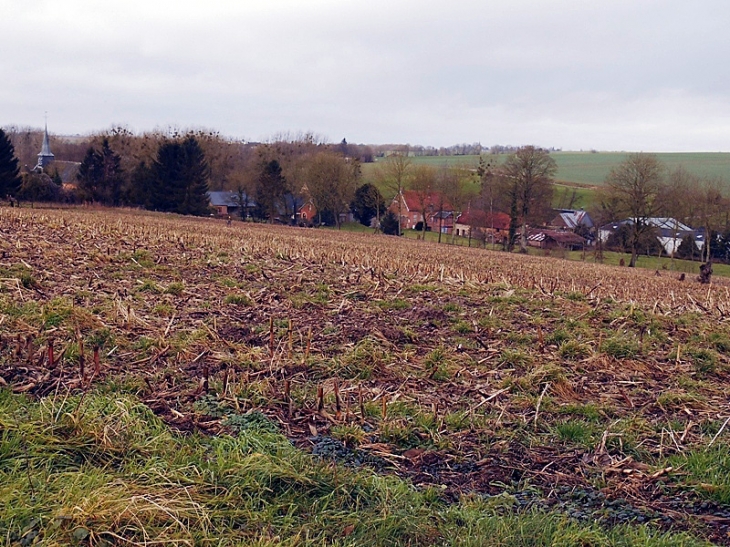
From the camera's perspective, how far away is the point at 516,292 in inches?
456

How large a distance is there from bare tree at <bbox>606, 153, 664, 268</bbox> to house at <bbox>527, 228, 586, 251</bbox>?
7133 millimetres

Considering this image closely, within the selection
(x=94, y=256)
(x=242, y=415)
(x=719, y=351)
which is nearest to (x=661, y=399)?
(x=719, y=351)

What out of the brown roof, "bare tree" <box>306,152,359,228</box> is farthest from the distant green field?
the brown roof

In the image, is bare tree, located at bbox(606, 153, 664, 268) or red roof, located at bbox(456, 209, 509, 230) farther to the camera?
red roof, located at bbox(456, 209, 509, 230)

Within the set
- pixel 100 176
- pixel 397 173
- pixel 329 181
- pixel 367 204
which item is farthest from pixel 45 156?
pixel 397 173

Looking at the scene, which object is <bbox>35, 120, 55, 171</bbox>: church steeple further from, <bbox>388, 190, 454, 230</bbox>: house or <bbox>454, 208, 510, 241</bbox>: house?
<bbox>454, 208, 510, 241</bbox>: house

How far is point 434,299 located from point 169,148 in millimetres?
46726

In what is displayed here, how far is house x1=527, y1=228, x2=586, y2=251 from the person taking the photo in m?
56.7

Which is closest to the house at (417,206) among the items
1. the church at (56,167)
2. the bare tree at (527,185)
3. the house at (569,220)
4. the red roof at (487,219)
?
the red roof at (487,219)

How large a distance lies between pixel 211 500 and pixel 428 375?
3.24 metres

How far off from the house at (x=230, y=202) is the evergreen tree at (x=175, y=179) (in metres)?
9.86

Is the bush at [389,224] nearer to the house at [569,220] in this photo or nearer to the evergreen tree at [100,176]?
the house at [569,220]

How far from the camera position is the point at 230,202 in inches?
2697

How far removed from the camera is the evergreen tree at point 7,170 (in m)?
45.2
